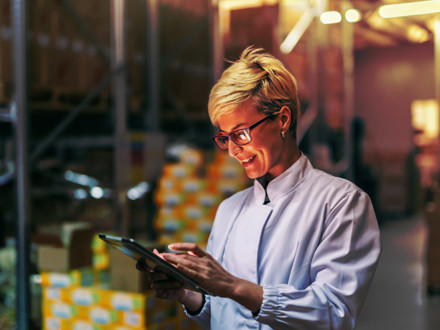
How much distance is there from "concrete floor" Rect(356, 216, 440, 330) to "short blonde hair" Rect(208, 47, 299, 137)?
392 cm

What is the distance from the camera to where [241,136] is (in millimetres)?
1651

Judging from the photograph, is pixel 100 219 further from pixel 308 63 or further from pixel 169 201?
pixel 308 63

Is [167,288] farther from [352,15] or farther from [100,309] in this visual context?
[352,15]

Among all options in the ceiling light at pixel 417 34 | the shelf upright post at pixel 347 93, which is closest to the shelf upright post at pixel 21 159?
the shelf upright post at pixel 347 93

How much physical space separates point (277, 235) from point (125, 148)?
399cm

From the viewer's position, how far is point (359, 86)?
18.8 meters

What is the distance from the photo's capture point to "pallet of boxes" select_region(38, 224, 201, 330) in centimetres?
377

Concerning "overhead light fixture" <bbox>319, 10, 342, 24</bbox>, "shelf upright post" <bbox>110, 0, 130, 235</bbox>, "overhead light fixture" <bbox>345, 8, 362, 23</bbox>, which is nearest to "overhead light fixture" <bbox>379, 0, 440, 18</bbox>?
"overhead light fixture" <bbox>319, 10, 342, 24</bbox>

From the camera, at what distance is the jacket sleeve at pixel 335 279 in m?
1.48

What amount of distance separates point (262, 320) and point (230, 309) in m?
0.26

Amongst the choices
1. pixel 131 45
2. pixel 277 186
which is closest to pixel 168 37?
pixel 131 45

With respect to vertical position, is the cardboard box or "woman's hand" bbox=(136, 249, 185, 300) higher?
"woman's hand" bbox=(136, 249, 185, 300)

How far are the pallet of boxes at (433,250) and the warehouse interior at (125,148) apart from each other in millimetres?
14

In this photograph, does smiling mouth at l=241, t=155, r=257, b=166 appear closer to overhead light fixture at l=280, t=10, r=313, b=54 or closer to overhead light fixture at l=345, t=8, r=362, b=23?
overhead light fixture at l=280, t=10, r=313, b=54
